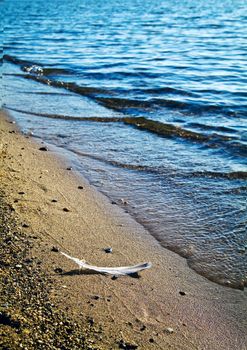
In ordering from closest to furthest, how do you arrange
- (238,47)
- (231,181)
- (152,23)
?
(231,181)
(238,47)
(152,23)

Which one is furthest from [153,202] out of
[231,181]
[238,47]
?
[238,47]

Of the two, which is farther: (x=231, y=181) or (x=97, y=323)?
(x=231, y=181)

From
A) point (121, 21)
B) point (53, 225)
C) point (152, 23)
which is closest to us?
point (53, 225)

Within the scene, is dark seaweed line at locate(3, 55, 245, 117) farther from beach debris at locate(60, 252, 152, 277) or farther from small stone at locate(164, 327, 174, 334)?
small stone at locate(164, 327, 174, 334)

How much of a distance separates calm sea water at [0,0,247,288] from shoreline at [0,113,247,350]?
0.25 meters

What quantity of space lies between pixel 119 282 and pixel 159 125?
5560 millimetres

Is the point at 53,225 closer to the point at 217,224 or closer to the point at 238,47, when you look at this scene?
the point at 217,224

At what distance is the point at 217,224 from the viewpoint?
5375 millimetres

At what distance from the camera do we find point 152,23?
1190 inches

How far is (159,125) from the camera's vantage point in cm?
937

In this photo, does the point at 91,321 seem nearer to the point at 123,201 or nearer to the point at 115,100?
the point at 123,201

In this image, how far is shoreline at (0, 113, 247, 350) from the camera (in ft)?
12.0

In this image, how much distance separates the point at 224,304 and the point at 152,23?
2842 centimetres

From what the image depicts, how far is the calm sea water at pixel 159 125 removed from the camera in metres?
5.38
